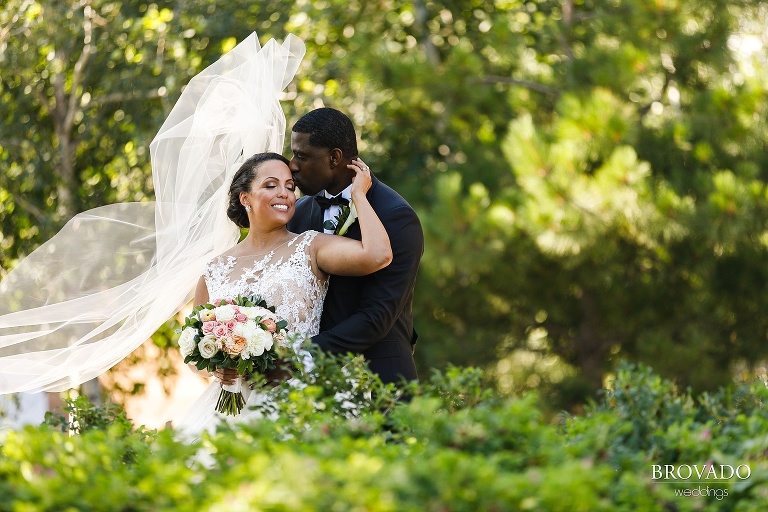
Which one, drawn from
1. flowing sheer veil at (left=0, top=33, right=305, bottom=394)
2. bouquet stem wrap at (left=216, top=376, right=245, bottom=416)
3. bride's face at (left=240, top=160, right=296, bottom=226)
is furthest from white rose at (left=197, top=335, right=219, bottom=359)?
flowing sheer veil at (left=0, top=33, right=305, bottom=394)

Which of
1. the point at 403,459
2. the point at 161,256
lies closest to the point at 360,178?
the point at 161,256

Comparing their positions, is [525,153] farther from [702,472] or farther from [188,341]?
[702,472]

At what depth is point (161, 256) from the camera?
458 centimetres

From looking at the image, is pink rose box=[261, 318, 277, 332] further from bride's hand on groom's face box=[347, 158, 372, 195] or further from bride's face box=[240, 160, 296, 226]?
bride's hand on groom's face box=[347, 158, 372, 195]

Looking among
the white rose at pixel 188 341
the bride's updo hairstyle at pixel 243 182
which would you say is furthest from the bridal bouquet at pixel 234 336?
the bride's updo hairstyle at pixel 243 182

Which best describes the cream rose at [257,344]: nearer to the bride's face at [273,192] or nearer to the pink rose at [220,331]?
the pink rose at [220,331]

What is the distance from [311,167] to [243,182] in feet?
1.02

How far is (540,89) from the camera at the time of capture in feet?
28.5

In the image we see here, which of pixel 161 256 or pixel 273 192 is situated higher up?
pixel 273 192

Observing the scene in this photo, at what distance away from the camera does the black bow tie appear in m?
4.22

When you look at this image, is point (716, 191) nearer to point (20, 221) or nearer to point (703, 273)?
point (703, 273)

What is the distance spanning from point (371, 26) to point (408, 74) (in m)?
1.89

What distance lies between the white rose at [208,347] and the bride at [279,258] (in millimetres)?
181

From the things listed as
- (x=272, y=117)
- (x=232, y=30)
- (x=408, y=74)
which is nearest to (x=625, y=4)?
(x=408, y=74)
